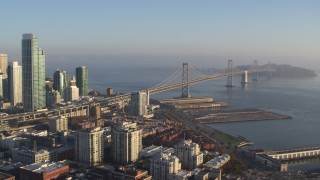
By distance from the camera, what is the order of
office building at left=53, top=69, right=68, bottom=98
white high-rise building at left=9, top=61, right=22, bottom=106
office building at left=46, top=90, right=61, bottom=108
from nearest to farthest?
office building at left=46, top=90, right=61, bottom=108
white high-rise building at left=9, top=61, right=22, bottom=106
office building at left=53, top=69, right=68, bottom=98

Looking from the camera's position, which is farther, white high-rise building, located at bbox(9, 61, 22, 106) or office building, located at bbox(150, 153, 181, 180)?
white high-rise building, located at bbox(9, 61, 22, 106)

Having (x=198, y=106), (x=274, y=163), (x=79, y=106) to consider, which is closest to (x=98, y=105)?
(x=79, y=106)

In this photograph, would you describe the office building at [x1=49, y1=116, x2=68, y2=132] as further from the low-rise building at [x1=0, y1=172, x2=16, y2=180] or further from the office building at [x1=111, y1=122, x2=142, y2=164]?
the low-rise building at [x1=0, y1=172, x2=16, y2=180]

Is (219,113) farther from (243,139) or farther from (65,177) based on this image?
(65,177)

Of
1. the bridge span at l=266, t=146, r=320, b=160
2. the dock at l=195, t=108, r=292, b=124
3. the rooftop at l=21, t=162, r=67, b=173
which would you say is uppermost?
the dock at l=195, t=108, r=292, b=124

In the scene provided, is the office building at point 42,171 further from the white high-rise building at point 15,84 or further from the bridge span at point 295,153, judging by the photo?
the white high-rise building at point 15,84

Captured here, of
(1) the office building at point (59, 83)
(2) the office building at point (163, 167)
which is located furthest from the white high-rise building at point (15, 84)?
(2) the office building at point (163, 167)

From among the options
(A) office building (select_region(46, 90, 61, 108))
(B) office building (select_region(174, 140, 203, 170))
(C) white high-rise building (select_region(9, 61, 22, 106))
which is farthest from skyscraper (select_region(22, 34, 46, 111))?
(B) office building (select_region(174, 140, 203, 170))

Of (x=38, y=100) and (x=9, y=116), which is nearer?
(x=9, y=116)
